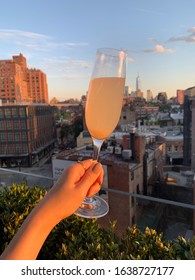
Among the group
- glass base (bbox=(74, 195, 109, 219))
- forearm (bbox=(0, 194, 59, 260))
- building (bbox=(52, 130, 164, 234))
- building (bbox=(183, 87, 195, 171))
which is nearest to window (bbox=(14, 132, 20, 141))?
building (bbox=(52, 130, 164, 234))

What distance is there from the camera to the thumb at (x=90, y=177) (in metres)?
0.92

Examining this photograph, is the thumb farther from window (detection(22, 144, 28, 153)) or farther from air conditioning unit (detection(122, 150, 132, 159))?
window (detection(22, 144, 28, 153))

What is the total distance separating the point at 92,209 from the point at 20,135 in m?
23.1

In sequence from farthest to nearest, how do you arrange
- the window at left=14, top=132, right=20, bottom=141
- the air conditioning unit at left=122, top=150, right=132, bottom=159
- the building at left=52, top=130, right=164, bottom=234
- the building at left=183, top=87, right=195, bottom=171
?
the window at left=14, top=132, right=20, bottom=141
the building at left=183, top=87, right=195, bottom=171
the air conditioning unit at left=122, top=150, right=132, bottom=159
the building at left=52, top=130, right=164, bottom=234

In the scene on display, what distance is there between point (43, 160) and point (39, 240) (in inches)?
1096

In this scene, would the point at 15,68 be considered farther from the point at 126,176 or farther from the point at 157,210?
the point at 157,210

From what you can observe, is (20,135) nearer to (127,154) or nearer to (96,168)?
(127,154)

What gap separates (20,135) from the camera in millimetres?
23438

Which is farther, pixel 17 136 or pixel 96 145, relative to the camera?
pixel 17 136

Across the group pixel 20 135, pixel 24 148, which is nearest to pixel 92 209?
pixel 20 135

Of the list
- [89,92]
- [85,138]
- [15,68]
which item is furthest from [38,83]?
[89,92]

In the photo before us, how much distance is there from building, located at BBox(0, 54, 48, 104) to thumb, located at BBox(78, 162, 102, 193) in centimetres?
2969

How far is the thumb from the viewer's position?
3.01ft
